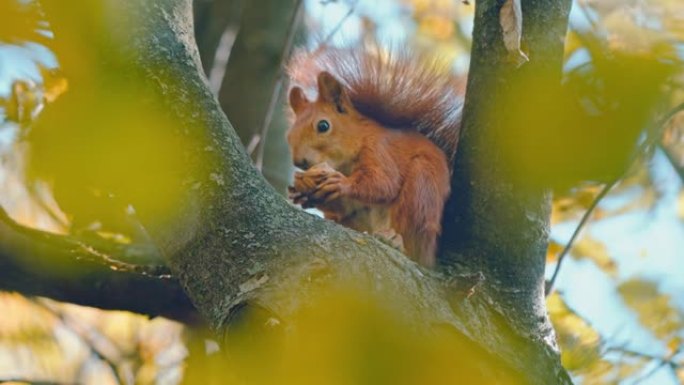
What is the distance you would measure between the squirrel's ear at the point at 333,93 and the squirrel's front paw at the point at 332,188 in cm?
53

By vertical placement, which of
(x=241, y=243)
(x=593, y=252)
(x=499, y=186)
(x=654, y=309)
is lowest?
(x=241, y=243)

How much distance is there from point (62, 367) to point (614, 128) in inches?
88.3

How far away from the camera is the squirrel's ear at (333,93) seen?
9.70ft

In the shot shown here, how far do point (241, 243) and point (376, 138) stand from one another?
1.35 m

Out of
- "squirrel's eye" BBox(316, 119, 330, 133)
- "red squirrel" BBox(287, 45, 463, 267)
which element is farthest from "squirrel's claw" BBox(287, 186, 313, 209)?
"squirrel's eye" BBox(316, 119, 330, 133)

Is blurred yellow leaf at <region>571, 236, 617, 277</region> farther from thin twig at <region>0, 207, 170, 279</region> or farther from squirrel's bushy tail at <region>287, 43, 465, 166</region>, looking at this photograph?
thin twig at <region>0, 207, 170, 279</region>

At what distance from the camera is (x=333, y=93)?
299cm

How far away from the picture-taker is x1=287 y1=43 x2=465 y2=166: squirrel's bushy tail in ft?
8.91

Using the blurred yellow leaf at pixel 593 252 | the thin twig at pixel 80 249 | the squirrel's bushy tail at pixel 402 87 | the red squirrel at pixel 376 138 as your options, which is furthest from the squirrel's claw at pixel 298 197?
the blurred yellow leaf at pixel 593 252

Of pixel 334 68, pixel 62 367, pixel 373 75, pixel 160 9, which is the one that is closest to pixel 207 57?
pixel 334 68

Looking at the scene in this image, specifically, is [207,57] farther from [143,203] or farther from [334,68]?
[143,203]

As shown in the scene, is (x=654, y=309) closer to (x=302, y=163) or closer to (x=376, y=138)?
(x=376, y=138)

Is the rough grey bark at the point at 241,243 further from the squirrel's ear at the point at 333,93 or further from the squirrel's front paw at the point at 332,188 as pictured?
the squirrel's ear at the point at 333,93

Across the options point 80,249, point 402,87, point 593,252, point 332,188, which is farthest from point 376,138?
point 593,252
